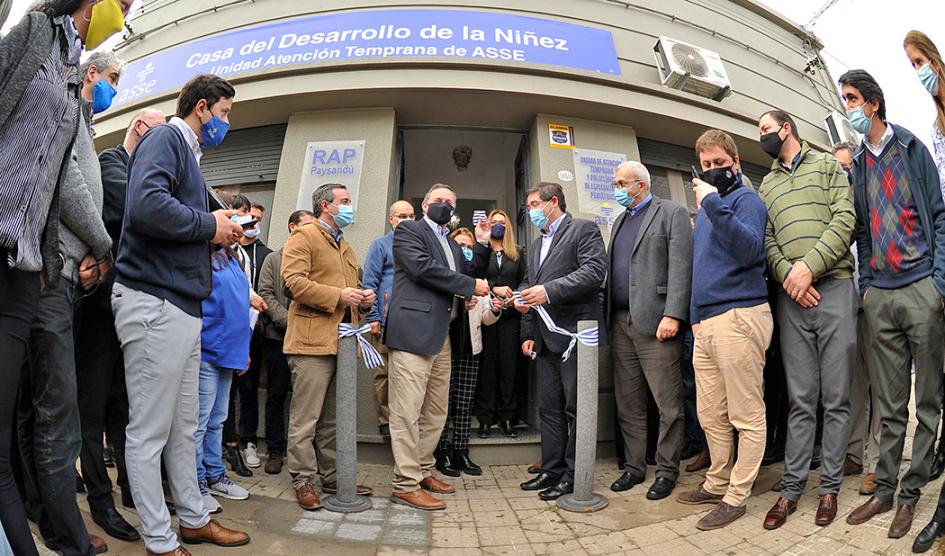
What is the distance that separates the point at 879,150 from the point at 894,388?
4.45 feet

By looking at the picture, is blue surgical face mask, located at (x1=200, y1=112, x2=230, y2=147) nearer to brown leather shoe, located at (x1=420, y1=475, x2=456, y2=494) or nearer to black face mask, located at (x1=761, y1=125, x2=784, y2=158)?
brown leather shoe, located at (x1=420, y1=475, x2=456, y2=494)

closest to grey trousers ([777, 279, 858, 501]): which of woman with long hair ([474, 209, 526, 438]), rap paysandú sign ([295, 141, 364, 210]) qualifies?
woman with long hair ([474, 209, 526, 438])

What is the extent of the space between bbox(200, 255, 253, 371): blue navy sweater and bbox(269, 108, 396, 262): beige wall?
1.89 m

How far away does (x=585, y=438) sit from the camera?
347 cm

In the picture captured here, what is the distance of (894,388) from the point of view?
8.84 ft

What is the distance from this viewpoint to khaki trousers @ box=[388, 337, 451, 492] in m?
3.48

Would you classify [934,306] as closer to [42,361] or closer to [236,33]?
[42,361]

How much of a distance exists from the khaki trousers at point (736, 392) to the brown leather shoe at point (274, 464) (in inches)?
131

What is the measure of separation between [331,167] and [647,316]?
3.94 m

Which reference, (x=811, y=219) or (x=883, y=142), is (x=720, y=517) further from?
(x=883, y=142)

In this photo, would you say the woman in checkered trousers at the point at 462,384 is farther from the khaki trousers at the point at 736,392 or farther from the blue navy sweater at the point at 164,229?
the blue navy sweater at the point at 164,229

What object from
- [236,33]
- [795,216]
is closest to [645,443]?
[795,216]

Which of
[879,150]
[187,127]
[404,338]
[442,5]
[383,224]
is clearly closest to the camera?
[187,127]

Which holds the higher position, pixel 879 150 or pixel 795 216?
pixel 879 150
